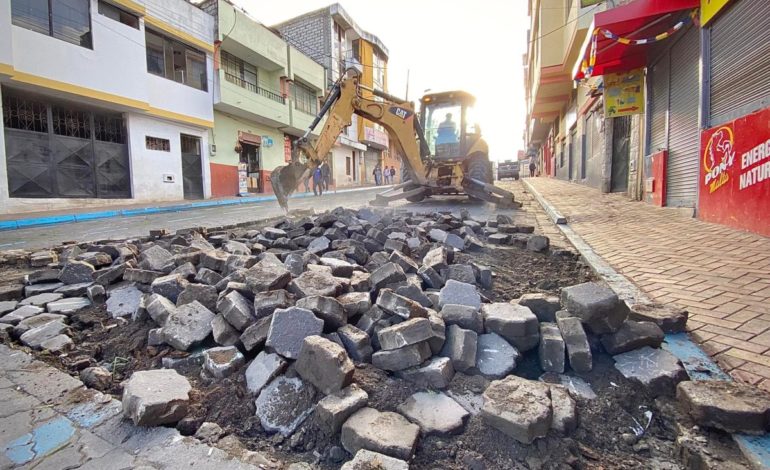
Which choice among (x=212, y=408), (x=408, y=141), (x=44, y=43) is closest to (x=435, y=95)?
(x=408, y=141)

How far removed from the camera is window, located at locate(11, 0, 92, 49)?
11070 millimetres

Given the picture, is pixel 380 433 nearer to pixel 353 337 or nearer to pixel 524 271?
pixel 353 337

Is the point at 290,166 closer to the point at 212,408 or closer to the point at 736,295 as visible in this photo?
the point at 212,408

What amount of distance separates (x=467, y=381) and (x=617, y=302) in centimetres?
100

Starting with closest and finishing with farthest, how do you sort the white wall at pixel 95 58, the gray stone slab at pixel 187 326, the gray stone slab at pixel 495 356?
the gray stone slab at pixel 495 356
the gray stone slab at pixel 187 326
the white wall at pixel 95 58

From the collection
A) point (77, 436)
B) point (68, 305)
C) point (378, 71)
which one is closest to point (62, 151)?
point (68, 305)

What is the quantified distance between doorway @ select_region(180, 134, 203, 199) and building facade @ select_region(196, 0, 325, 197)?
0.72 metres

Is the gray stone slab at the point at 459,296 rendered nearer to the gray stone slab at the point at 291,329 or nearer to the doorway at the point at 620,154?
the gray stone slab at the point at 291,329

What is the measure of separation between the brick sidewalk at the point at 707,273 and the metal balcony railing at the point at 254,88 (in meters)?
18.7

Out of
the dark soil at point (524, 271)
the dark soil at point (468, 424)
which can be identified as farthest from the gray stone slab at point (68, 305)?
the dark soil at point (524, 271)

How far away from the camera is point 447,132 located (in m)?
10.5

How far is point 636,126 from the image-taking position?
10.0 m

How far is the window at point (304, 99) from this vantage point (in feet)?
81.3

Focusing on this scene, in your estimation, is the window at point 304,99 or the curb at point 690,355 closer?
the curb at point 690,355
